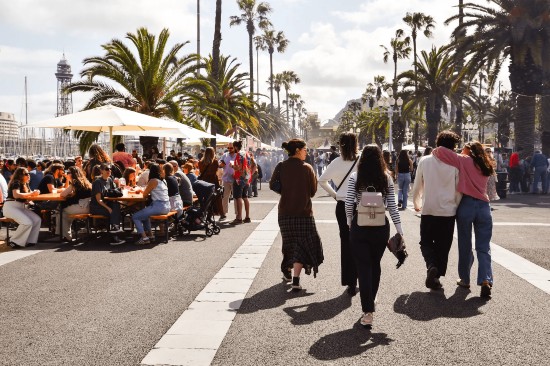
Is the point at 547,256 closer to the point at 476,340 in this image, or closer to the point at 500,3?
the point at 476,340

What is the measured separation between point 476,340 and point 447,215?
2076 mm

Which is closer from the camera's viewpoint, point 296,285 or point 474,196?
point 474,196

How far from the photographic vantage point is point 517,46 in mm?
27000

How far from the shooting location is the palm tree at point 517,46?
26438 mm

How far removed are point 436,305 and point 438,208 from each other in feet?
3.87

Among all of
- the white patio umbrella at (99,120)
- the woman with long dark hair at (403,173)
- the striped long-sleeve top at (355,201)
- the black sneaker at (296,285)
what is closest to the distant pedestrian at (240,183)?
the white patio umbrella at (99,120)

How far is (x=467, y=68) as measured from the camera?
2839 centimetres

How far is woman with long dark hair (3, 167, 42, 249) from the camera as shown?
10.3 meters

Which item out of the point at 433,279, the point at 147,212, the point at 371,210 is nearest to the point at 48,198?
the point at 147,212

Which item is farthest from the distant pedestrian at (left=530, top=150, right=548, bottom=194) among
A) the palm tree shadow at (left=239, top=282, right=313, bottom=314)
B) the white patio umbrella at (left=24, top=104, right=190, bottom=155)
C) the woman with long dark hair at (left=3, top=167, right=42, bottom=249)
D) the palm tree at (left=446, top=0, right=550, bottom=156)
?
the woman with long dark hair at (left=3, top=167, right=42, bottom=249)

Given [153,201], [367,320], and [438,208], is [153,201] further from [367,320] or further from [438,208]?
[367,320]

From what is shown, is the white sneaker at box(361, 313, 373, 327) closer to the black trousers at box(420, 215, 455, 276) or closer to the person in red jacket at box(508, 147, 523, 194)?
the black trousers at box(420, 215, 455, 276)

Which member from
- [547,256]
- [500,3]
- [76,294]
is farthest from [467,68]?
[76,294]

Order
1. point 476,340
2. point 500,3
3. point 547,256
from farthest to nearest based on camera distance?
point 500,3 → point 547,256 → point 476,340
